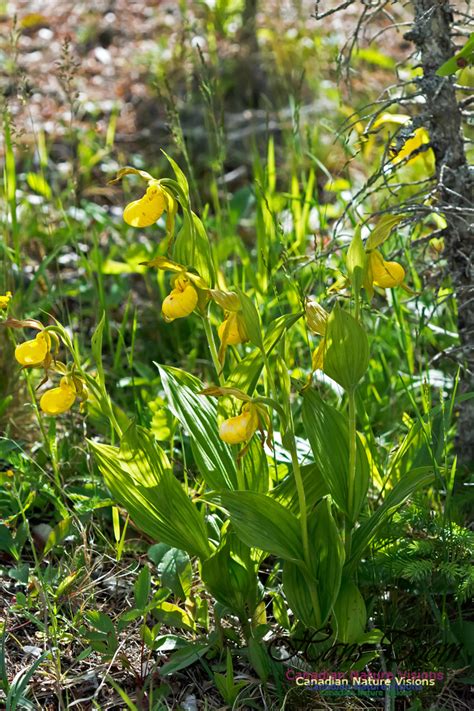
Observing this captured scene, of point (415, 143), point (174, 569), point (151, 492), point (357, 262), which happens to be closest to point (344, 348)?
point (357, 262)

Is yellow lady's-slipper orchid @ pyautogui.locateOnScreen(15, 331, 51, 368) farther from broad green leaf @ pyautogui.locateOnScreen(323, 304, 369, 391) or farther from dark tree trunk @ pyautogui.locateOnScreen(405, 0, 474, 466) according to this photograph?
dark tree trunk @ pyautogui.locateOnScreen(405, 0, 474, 466)

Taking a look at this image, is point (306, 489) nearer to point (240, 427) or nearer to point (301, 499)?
point (301, 499)

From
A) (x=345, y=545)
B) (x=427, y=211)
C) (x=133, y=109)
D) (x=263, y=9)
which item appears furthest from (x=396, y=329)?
(x=263, y=9)

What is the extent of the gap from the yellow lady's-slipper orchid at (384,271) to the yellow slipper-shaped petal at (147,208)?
401mm

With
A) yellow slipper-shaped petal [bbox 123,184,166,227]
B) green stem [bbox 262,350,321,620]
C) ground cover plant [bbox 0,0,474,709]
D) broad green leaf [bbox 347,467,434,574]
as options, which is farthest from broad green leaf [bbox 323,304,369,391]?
yellow slipper-shaped petal [bbox 123,184,166,227]

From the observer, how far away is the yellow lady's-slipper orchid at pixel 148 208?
154 centimetres

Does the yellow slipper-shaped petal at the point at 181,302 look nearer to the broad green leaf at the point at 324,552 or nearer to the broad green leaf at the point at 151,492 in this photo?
the broad green leaf at the point at 151,492

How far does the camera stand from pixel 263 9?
15.3 ft

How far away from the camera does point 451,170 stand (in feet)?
6.51

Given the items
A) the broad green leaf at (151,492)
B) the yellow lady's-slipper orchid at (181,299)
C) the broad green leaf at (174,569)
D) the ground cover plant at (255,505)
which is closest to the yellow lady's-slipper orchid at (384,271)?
the ground cover plant at (255,505)

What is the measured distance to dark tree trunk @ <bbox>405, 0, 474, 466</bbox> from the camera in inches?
74.9

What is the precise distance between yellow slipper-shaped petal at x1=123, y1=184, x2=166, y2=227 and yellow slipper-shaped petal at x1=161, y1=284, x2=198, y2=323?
144 mm

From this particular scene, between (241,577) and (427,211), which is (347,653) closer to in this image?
(241,577)

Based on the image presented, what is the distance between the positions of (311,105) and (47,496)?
2770 millimetres
